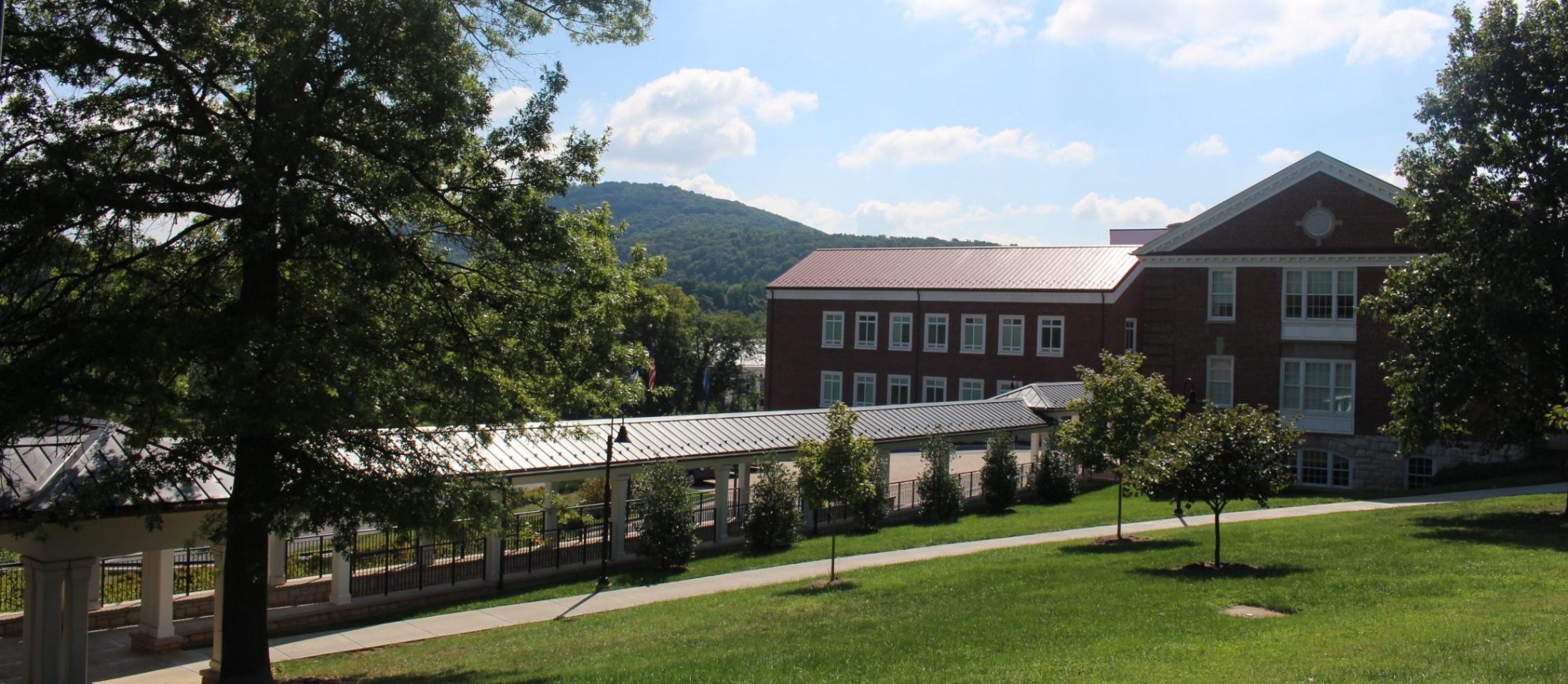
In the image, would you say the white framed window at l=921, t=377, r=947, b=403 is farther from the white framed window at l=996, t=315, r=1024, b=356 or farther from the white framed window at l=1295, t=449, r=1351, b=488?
the white framed window at l=1295, t=449, r=1351, b=488

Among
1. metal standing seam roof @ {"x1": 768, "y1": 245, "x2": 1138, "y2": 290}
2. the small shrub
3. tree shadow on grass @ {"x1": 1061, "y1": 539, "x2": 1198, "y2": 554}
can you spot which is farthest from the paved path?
metal standing seam roof @ {"x1": 768, "y1": 245, "x2": 1138, "y2": 290}

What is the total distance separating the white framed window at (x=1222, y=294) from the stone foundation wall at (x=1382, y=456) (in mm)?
5271

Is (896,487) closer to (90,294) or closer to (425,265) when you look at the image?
(425,265)

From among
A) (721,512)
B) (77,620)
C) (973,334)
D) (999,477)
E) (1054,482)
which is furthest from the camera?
(973,334)

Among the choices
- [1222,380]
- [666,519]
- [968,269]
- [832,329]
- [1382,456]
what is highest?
[968,269]

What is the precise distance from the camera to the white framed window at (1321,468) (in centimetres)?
3750

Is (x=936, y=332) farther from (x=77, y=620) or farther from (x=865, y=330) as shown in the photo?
(x=77, y=620)

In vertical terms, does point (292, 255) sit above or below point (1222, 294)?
below

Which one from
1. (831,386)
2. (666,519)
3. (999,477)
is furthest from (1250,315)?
(666,519)

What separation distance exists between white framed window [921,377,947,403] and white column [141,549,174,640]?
1547 inches

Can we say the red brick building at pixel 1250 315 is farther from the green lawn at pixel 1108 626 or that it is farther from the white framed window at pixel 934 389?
the green lawn at pixel 1108 626

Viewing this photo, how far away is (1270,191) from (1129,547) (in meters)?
21.4

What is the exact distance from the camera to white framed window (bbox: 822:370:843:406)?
2146 inches

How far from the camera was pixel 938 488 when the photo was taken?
30.0 metres
